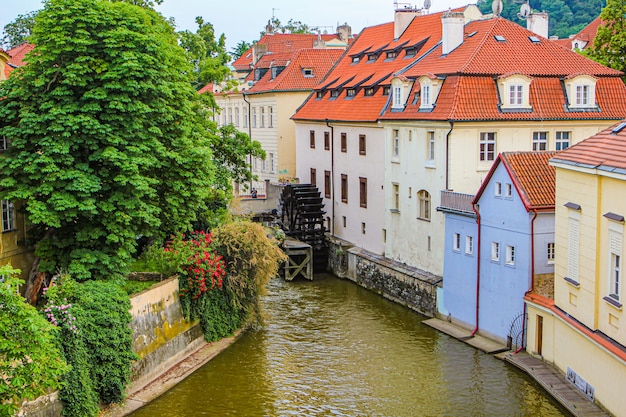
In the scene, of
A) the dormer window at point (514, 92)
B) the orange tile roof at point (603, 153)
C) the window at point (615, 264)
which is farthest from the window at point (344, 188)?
the window at point (615, 264)

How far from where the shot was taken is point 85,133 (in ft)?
70.9

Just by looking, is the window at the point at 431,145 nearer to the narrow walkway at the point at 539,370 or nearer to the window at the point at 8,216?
the narrow walkway at the point at 539,370

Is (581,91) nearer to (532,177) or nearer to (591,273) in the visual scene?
(532,177)

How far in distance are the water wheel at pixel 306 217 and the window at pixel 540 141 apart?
37.7 ft

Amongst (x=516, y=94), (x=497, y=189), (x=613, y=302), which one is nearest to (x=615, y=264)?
(x=613, y=302)

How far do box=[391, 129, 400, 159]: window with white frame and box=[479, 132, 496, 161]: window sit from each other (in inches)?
170

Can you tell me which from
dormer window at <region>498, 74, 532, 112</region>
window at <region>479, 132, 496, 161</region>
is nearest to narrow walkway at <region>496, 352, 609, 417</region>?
window at <region>479, 132, 496, 161</region>

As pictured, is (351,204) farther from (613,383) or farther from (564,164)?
(613,383)

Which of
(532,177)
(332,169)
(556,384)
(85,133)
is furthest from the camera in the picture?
(332,169)

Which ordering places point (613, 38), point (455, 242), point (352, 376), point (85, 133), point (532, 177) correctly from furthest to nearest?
1. point (613, 38)
2. point (455, 242)
3. point (532, 177)
4. point (352, 376)
5. point (85, 133)

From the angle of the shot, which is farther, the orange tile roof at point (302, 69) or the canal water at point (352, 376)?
the orange tile roof at point (302, 69)

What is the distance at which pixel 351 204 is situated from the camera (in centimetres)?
3778

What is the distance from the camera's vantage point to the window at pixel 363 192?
36281 millimetres

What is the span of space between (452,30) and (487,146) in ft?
17.2
